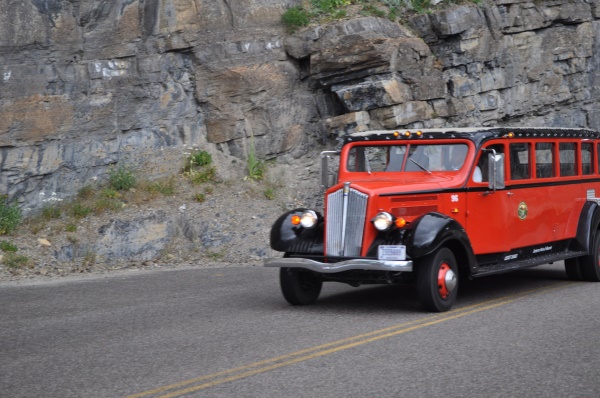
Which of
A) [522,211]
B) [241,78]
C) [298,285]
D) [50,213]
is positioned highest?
[241,78]

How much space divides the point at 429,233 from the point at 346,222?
3.34 ft

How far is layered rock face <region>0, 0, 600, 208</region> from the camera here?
57.4ft

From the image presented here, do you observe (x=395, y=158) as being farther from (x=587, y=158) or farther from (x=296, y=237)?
(x=587, y=158)

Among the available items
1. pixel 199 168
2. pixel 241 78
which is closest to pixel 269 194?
pixel 199 168

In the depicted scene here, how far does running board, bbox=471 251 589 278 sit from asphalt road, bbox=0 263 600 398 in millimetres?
398

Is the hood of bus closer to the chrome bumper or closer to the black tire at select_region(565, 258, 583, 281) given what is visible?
the chrome bumper

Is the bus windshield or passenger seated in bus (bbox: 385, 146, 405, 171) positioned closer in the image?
the bus windshield

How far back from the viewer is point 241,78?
20.2 meters

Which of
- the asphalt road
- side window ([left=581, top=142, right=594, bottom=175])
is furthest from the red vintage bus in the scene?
the asphalt road

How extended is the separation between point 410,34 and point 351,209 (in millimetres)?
13096

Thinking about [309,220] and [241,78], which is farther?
[241,78]

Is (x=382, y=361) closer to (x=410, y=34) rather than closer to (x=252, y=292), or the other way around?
(x=252, y=292)

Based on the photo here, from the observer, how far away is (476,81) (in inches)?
906

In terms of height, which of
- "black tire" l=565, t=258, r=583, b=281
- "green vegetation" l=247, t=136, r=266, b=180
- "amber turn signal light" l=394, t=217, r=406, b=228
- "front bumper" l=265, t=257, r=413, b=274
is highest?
"green vegetation" l=247, t=136, r=266, b=180
